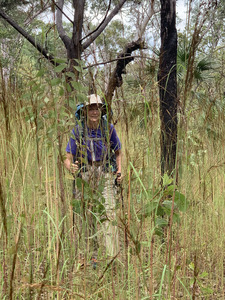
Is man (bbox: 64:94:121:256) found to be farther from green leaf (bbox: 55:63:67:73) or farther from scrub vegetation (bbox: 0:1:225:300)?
green leaf (bbox: 55:63:67:73)

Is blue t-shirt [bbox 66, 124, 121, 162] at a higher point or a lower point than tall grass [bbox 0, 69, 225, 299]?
higher

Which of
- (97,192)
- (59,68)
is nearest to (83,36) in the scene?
(59,68)

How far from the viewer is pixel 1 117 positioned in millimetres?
1438

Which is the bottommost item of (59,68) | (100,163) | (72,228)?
(72,228)

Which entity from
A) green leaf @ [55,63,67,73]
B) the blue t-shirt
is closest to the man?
the blue t-shirt

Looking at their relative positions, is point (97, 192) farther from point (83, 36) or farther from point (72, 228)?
point (83, 36)

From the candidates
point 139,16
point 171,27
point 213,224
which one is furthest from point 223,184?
point 139,16

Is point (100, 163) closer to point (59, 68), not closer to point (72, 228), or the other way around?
point (72, 228)

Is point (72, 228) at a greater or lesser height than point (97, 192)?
lesser

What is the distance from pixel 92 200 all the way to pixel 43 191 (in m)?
0.28

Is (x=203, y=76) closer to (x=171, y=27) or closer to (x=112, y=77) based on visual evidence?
(x=171, y=27)

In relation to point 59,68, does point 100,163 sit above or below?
below

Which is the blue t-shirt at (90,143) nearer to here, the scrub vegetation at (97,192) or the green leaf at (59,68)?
the scrub vegetation at (97,192)

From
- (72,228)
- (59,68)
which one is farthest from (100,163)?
(59,68)
